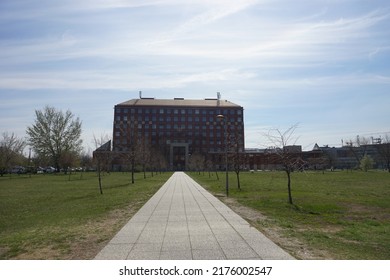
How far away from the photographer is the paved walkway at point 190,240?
7086 mm

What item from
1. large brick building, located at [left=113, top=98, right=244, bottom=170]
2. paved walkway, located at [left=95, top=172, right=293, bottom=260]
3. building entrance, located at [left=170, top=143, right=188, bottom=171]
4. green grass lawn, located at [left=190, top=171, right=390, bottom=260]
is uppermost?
large brick building, located at [left=113, top=98, right=244, bottom=170]

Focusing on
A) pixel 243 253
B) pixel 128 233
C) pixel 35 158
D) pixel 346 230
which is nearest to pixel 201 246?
pixel 243 253

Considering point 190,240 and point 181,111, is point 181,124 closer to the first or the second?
point 181,111

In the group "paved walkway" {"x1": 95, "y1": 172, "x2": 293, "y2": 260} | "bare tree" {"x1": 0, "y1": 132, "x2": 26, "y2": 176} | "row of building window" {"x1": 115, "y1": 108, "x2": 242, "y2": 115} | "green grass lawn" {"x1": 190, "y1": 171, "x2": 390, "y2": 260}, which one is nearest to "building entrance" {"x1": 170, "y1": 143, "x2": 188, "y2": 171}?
"row of building window" {"x1": 115, "y1": 108, "x2": 242, "y2": 115}

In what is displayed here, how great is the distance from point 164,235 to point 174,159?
106m

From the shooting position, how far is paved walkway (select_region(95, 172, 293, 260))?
7.09 metres

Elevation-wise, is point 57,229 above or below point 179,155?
below

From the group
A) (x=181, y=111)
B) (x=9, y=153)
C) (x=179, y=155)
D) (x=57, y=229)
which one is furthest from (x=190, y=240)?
(x=181, y=111)

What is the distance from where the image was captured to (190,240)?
27.7 feet

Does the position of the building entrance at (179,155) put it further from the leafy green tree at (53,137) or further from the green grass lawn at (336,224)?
the green grass lawn at (336,224)

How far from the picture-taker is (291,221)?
38.6 feet

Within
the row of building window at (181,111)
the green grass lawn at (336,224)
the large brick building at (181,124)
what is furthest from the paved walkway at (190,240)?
the row of building window at (181,111)

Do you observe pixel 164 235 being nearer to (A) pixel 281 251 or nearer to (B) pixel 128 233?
(B) pixel 128 233

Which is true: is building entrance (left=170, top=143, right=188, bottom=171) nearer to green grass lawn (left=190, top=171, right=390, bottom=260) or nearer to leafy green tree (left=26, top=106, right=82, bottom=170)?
leafy green tree (left=26, top=106, right=82, bottom=170)
